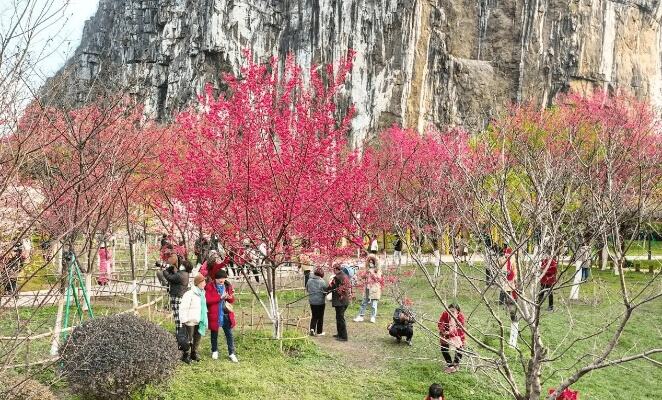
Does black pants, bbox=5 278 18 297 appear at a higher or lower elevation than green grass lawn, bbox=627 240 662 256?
higher

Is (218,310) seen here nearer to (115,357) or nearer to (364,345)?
(115,357)

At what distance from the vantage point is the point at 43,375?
7383 millimetres

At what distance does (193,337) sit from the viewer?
8.46 meters

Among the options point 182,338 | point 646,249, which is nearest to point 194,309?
point 182,338

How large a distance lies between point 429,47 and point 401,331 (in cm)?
4301

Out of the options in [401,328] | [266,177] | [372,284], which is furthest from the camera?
[372,284]

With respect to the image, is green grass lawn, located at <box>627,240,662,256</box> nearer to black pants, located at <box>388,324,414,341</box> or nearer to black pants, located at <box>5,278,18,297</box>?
black pants, located at <box>388,324,414,341</box>

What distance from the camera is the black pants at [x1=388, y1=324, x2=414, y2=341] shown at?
10594 millimetres

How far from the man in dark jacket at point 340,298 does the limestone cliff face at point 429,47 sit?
3552 cm

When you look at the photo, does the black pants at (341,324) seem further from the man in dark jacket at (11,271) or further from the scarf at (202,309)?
the man in dark jacket at (11,271)

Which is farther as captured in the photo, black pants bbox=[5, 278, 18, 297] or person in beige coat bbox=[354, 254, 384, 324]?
person in beige coat bbox=[354, 254, 384, 324]

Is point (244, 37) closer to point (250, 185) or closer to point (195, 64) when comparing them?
point (195, 64)

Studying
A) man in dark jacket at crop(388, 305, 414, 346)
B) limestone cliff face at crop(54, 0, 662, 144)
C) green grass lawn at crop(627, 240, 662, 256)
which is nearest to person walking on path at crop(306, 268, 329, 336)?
man in dark jacket at crop(388, 305, 414, 346)

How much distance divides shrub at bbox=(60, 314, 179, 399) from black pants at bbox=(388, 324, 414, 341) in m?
5.00
